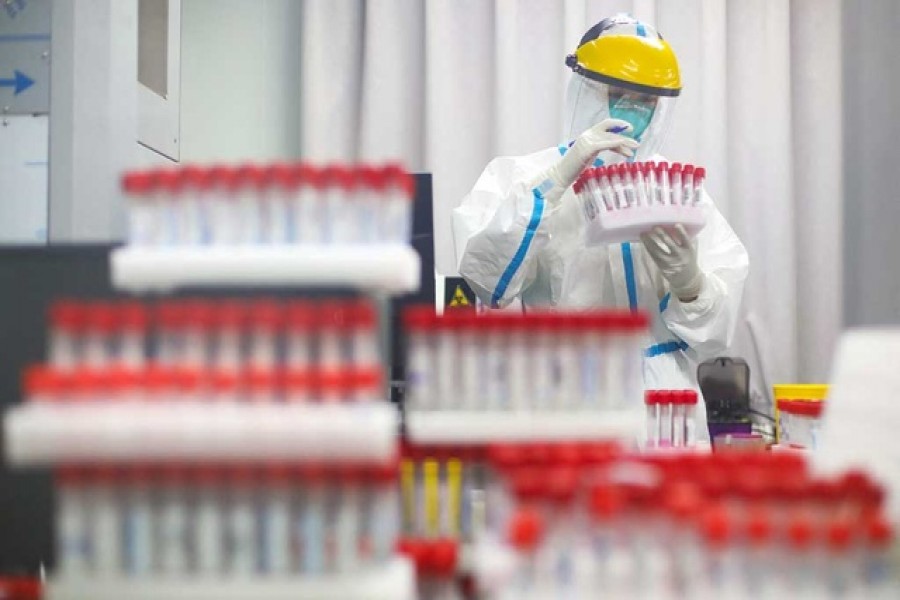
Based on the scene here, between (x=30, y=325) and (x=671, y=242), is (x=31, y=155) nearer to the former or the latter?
(x=30, y=325)

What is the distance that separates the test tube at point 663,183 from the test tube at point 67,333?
1117mm

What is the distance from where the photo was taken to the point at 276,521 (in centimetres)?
78

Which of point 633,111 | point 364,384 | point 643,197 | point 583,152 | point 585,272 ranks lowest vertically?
point 364,384

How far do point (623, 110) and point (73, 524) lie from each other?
1.56 m

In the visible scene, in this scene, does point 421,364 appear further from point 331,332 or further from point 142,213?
point 142,213

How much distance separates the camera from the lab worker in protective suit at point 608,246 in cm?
193

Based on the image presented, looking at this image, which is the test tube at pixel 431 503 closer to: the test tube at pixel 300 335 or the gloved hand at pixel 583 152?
the test tube at pixel 300 335

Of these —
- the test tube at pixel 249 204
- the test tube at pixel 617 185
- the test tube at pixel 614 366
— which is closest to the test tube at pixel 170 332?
the test tube at pixel 249 204

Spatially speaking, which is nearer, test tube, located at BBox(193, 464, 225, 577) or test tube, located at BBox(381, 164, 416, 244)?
test tube, located at BBox(193, 464, 225, 577)

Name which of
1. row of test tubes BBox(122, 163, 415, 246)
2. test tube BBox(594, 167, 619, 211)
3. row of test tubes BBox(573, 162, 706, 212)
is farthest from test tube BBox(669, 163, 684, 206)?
row of test tubes BBox(122, 163, 415, 246)

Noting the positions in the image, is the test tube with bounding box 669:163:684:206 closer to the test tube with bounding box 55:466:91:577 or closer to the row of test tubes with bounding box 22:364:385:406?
the row of test tubes with bounding box 22:364:385:406

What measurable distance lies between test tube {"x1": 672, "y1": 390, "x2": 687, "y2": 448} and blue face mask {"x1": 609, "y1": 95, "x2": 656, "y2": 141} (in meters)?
0.75

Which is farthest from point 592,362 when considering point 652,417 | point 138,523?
point 652,417

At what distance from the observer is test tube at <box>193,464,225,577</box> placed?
78cm
